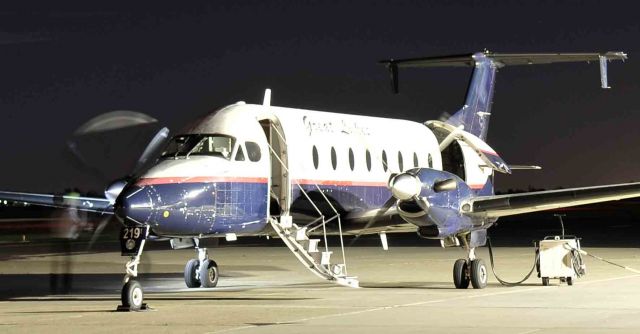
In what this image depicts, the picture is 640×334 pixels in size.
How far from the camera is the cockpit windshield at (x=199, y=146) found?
806 inches

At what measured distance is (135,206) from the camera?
18797 mm

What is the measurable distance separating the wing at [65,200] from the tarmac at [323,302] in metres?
1.85

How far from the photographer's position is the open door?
2189cm

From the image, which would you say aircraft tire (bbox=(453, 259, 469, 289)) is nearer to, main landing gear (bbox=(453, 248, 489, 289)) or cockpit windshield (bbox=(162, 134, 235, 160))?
main landing gear (bbox=(453, 248, 489, 289))

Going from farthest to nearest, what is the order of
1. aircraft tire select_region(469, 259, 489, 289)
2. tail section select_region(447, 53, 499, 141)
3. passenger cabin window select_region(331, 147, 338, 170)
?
1. tail section select_region(447, 53, 499, 141)
2. passenger cabin window select_region(331, 147, 338, 170)
3. aircraft tire select_region(469, 259, 489, 289)

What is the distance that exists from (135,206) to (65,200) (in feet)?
27.1

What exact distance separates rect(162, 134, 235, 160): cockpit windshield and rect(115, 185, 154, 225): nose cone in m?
1.52

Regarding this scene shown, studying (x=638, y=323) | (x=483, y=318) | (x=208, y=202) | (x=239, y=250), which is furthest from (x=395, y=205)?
(x=239, y=250)

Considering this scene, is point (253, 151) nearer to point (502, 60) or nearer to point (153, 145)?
point (153, 145)

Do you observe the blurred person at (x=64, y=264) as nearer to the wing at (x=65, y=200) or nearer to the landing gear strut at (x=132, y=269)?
the wing at (x=65, y=200)

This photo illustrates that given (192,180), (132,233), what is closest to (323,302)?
(192,180)

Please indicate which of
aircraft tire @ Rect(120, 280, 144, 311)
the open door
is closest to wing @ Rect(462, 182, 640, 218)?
the open door

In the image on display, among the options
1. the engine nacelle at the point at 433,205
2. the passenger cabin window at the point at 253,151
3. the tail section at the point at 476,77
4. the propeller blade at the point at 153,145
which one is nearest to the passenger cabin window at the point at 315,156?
the passenger cabin window at the point at 253,151

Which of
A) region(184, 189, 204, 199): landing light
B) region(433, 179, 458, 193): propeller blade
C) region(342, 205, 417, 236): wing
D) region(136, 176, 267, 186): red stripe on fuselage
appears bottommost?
region(342, 205, 417, 236): wing
